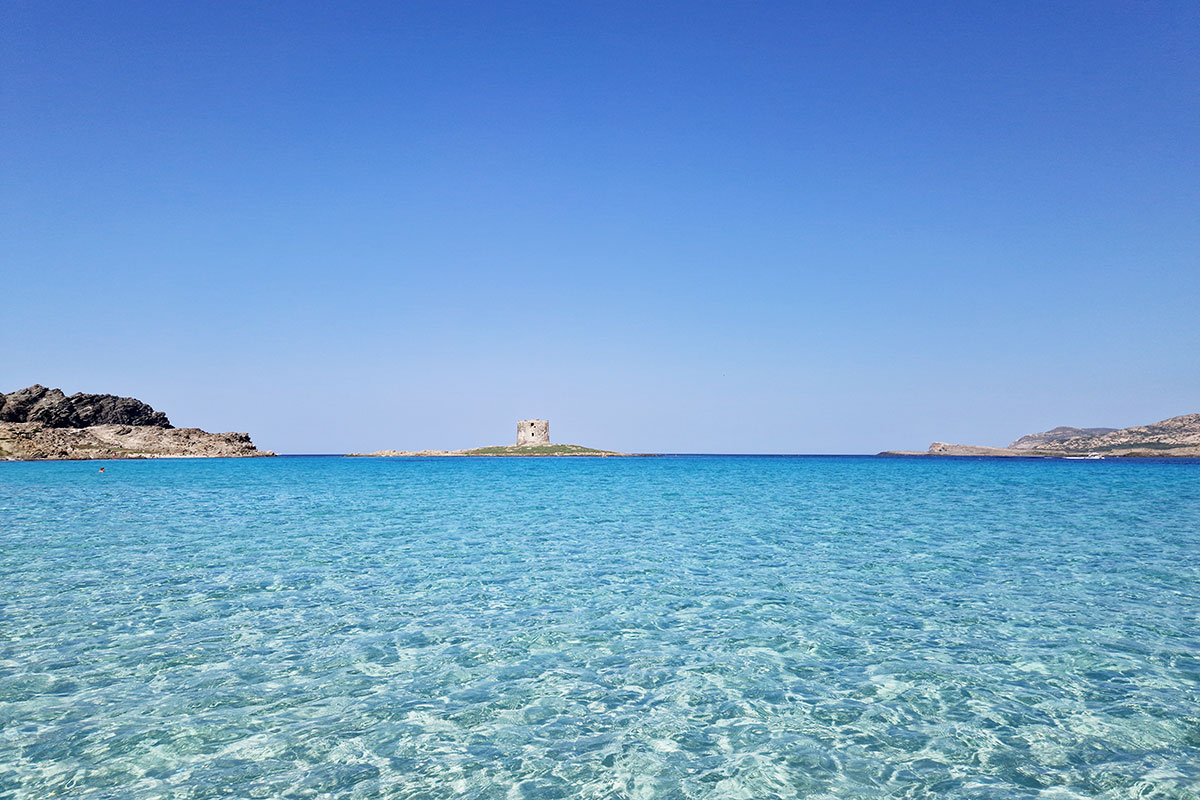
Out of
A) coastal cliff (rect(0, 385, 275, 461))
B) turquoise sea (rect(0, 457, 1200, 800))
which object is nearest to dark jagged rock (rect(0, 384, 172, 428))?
coastal cliff (rect(0, 385, 275, 461))

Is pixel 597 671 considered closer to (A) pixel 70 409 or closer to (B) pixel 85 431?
(B) pixel 85 431

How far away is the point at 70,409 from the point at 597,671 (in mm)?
209354

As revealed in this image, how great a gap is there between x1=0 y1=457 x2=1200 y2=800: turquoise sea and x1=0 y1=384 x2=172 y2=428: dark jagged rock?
588ft

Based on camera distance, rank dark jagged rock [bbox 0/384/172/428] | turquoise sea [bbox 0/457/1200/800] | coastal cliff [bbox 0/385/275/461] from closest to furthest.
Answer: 1. turquoise sea [bbox 0/457/1200/800]
2. coastal cliff [bbox 0/385/275/461]
3. dark jagged rock [bbox 0/384/172/428]

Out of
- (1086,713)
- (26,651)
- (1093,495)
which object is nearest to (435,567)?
(26,651)

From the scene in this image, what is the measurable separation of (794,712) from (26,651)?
1197 centimetres

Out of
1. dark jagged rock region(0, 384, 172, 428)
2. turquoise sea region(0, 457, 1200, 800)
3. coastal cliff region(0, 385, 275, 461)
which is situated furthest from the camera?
dark jagged rock region(0, 384, 172, 428)

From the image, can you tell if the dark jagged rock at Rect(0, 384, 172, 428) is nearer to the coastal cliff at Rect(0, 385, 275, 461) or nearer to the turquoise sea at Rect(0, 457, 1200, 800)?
the coastal cliff at Rect(0, 385, 275, 461)

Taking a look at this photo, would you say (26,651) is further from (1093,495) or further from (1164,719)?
(1093,495)

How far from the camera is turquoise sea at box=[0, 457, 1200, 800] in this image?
7043 mm

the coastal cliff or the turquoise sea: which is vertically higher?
the coastal cliff

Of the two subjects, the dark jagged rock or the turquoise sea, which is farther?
the dark jagged rock

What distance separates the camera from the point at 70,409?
562 ft

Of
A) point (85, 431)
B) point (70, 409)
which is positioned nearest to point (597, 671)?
point (85, 431)
